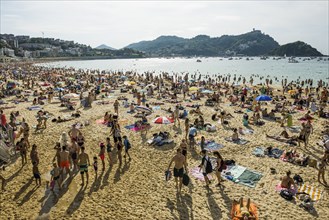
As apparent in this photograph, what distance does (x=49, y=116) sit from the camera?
52.3ft

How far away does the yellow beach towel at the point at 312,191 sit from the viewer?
7.03 m

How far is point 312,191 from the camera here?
288 inches

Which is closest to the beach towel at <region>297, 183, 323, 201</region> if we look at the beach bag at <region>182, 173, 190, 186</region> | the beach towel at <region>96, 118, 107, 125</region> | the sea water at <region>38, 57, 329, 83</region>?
the beach bag at <region>182, 173, 190, 186</region>

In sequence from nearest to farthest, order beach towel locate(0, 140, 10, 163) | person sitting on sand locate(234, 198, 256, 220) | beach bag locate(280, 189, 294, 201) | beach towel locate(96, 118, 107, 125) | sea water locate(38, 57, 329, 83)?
1. person sitting on sand locate(234, 198, 256, 220)
2. beach bag locate(280, 189, 294, 201)
3. beach towel locate(0, 140, 10, 163)
4. beach towel locate(96, 118, 107, 125)
5. sea water locate(38, 57, 329, 83)

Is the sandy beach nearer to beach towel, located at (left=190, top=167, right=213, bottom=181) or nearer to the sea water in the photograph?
beach towel, located at (left=190, top=167, right=213, bottom=181)

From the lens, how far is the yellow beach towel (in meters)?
7.03

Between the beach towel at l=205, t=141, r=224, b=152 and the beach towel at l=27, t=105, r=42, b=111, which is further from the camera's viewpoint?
the beach towel at l=27, t=105, r=42, b=111

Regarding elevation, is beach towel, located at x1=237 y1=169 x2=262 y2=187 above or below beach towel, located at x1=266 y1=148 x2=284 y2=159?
below

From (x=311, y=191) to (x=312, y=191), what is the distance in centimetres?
3

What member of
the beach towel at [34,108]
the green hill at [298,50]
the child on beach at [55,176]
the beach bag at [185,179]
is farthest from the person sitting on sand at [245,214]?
the green hill at [298,50]

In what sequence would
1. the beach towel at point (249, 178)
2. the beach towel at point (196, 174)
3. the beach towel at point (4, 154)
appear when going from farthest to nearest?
the beach towel at point (4, 154)
the beach towel at point (196, 174)
the beach towel at point (249, 178)

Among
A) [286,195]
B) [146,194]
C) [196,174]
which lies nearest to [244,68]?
[196,174]

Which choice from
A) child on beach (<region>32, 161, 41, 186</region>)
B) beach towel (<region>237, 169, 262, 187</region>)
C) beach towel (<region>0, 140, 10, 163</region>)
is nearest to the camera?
child on beach (<region>32, 161, 41, 186</region>)

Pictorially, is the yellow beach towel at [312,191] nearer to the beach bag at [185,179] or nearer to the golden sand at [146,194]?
the golden sand at [146,194]
